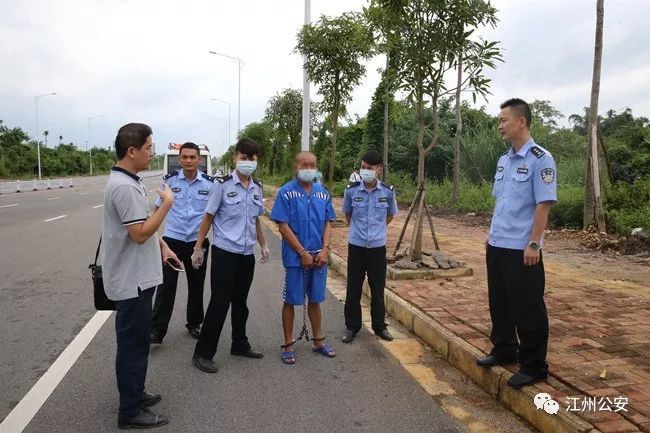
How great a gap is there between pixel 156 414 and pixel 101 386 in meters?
0.72

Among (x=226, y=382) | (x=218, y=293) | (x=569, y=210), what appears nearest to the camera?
A: (x=226, y=382)

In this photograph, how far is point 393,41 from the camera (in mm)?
7191

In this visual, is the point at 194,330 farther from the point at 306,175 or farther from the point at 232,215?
the point at 306,175

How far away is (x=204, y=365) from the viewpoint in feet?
13.8

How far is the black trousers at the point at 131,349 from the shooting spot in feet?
10.6

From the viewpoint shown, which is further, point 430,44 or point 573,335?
point 430,44

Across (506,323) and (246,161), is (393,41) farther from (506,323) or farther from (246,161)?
(506,323)

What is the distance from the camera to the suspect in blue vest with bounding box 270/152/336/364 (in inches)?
173

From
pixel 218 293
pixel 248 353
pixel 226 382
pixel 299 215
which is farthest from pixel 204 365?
pixel 299 215

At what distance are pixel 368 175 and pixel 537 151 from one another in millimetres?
1759

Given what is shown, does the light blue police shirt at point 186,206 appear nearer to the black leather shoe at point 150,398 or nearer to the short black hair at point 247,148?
the short black hair at point 247,148

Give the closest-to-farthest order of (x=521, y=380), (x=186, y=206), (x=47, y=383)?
(x=521, y=380) < (x=47, y=383) < (x=186, y=206)

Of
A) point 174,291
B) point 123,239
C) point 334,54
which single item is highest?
point 334,54

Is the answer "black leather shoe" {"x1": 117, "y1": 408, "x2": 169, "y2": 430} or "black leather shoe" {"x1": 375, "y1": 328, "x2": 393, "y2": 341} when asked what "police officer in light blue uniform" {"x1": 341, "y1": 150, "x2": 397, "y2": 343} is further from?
"black leather shoe" {"x1": 117, "y1": 408, "x2": 169, "y2": 430}
